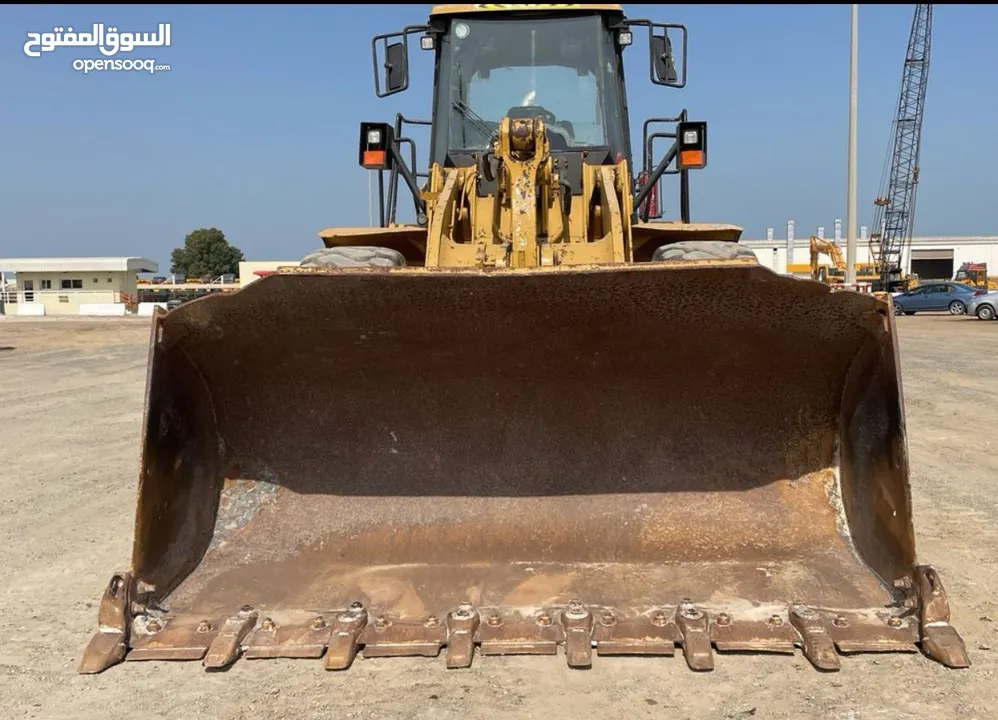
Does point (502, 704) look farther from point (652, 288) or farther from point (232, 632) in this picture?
point (652, 288)

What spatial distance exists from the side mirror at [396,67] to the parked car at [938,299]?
2914 centimetres

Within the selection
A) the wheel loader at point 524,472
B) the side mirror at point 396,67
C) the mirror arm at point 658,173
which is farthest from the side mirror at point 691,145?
the side mirror at point 396,67

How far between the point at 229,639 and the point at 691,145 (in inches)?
151

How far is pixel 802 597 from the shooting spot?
294 centimetres

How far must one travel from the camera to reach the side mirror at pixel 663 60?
509 centimetres

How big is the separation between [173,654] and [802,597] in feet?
7.03

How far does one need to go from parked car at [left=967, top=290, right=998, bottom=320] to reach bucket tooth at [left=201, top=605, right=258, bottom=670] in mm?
27997

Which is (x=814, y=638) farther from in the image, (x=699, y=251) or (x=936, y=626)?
(x=699, y=251)

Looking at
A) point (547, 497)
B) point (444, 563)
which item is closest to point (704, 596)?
point (547, 497)

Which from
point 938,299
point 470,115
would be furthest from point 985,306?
point 470,115

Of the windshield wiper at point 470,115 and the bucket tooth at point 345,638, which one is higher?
the windshield wiper at point 470,115

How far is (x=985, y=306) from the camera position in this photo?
26.1m

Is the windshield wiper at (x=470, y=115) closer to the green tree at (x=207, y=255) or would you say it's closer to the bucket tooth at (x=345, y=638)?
the bucket tooth at (x=345, y=638)

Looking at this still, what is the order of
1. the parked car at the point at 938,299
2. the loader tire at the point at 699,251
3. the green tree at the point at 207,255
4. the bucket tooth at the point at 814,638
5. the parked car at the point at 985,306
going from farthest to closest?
the green tree at the point at 207,255
the parked car at the point at 938,299
the parked car at the point at 985,306
the loader tire at the point at 699,251
the bucket tooth at the point at 814,638
